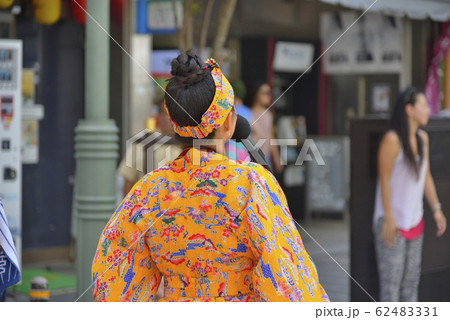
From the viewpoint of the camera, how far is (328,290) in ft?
25.1

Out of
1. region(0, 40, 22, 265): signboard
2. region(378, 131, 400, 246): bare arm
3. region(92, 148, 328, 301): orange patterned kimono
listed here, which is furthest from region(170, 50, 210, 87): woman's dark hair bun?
region(0, 40, 22, 265): signboard

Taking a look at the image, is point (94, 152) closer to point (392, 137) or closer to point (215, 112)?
point (392, 137)

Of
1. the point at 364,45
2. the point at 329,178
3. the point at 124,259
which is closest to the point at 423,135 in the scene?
the point at 124,259

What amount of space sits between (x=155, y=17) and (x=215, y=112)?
7.08 meters

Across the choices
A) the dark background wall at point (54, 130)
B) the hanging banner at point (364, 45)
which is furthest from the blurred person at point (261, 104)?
the hanging banner at point (364, 45)

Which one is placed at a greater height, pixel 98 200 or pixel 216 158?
pixel 216 158

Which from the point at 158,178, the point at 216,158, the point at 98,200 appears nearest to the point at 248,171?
the point at 216,158

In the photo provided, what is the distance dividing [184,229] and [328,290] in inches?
198

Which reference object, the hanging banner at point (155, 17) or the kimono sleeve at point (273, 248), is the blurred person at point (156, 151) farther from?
the hanging banner at point (155, 17)

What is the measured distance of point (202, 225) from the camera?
2.79 m

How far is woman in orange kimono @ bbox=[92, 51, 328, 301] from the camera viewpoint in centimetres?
273

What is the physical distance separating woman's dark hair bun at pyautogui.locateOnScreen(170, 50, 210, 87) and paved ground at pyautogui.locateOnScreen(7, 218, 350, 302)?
9.52 ft

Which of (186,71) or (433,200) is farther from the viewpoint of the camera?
(433,200)

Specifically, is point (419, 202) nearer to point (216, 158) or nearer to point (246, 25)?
point (216, 158)
